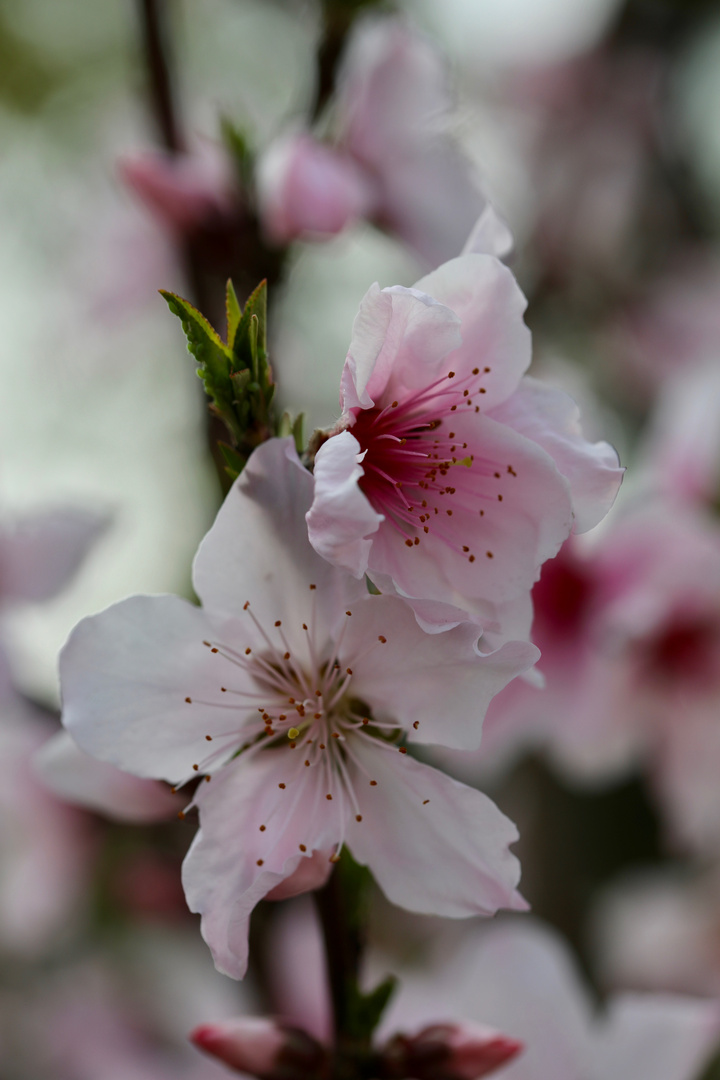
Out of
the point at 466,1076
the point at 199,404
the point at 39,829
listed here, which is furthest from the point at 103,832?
the point at 466,1076

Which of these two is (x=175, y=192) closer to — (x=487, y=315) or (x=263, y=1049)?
(x=487, y=315)

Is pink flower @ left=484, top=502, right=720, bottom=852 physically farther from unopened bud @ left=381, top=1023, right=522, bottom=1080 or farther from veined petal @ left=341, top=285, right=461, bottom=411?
veined petal @ left=341, top=285, right=461, bottom=411

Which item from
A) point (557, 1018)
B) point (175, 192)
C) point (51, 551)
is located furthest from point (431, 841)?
point (175, 192)

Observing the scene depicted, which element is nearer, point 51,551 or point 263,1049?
point 263,1049

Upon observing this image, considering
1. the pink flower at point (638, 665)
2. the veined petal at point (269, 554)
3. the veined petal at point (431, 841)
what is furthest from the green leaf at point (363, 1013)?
the pink flower at point (638, 665)

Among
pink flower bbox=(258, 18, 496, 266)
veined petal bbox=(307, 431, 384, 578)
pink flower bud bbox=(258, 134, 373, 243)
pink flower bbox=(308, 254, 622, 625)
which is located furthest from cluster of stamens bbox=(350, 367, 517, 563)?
pink flower bbox=(258, 18, 496, 266)
